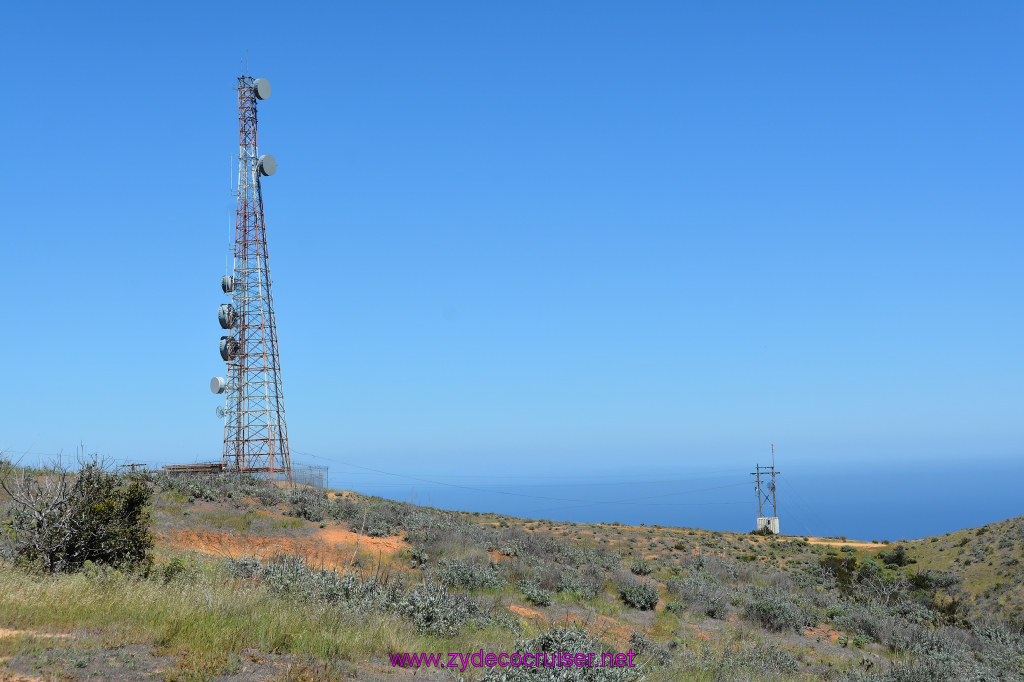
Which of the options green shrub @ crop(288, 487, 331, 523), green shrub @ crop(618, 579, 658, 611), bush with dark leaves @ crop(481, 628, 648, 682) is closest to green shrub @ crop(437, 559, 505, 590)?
green shrub @ crop(618, 579, 658, 611)

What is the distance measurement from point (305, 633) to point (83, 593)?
318 cm

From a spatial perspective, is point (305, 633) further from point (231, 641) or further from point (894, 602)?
point (894, 602)

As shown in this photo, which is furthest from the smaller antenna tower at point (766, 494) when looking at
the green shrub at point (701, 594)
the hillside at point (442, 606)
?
the green shrub at point (701, 594)

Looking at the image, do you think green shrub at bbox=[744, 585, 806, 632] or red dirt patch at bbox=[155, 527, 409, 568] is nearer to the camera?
green shrub at bbox=[744, 585, 806, 632]

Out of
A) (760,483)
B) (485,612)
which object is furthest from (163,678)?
(760,483)

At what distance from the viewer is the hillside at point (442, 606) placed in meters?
7.68

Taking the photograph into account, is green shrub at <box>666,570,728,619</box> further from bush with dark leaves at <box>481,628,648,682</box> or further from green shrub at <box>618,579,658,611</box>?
bush with dark leaves at <box>481,628,648,682</box>

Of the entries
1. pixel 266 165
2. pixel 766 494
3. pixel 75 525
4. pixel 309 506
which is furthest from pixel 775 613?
pixel 766 494

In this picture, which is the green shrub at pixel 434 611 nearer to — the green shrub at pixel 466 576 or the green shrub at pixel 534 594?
the green shrub at pixel 466 576

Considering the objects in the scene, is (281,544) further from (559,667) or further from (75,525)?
(559,667)

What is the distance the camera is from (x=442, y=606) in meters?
11.2

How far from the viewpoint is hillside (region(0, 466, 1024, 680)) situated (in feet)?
25.2

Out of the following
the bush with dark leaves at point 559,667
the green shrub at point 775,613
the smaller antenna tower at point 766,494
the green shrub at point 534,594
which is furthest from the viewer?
the smaller antenna tower at point 766,494

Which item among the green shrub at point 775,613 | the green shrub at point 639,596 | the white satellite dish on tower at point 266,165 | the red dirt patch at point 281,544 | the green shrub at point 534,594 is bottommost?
the green shrub at point 775,613
